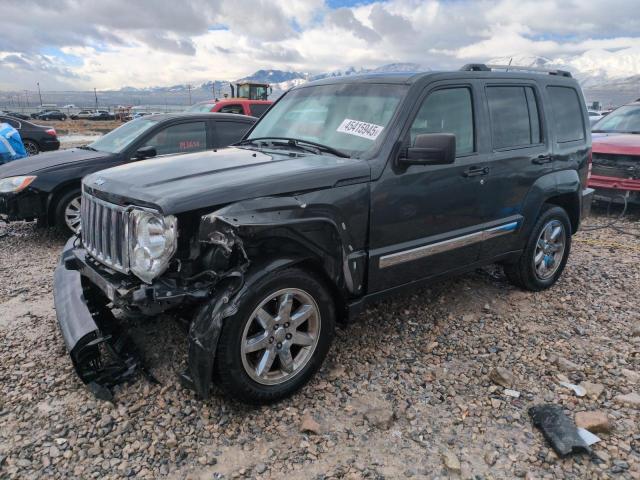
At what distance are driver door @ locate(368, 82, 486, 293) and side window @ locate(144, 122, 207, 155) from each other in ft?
12.6

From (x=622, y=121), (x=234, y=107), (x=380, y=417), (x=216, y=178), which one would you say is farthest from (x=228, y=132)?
(x=622, y=121)

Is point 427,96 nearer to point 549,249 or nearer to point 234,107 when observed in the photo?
point 549,249

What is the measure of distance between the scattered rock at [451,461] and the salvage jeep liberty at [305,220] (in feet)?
3.10

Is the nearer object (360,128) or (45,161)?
(360,128)

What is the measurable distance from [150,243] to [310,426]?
1.38 m

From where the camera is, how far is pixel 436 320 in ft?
13.4

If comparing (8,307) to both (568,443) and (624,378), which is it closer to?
(568,443)

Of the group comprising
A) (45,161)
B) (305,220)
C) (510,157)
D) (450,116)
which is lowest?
(45,161)

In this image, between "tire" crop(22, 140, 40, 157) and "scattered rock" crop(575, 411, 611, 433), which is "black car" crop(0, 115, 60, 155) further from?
"scattered rock" crop(575, 411, 611, 433)

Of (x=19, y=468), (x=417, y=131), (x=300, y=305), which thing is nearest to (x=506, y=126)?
(x=417, y=131)

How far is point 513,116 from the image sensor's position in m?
4.11

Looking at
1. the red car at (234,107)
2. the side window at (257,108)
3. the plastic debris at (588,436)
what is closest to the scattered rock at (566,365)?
the plastic debris at (588,436)

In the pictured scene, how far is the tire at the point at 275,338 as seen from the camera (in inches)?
104

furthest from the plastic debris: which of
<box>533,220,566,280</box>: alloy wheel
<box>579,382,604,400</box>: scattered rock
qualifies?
<box>533,220,566,280</box>: alloy wheel
